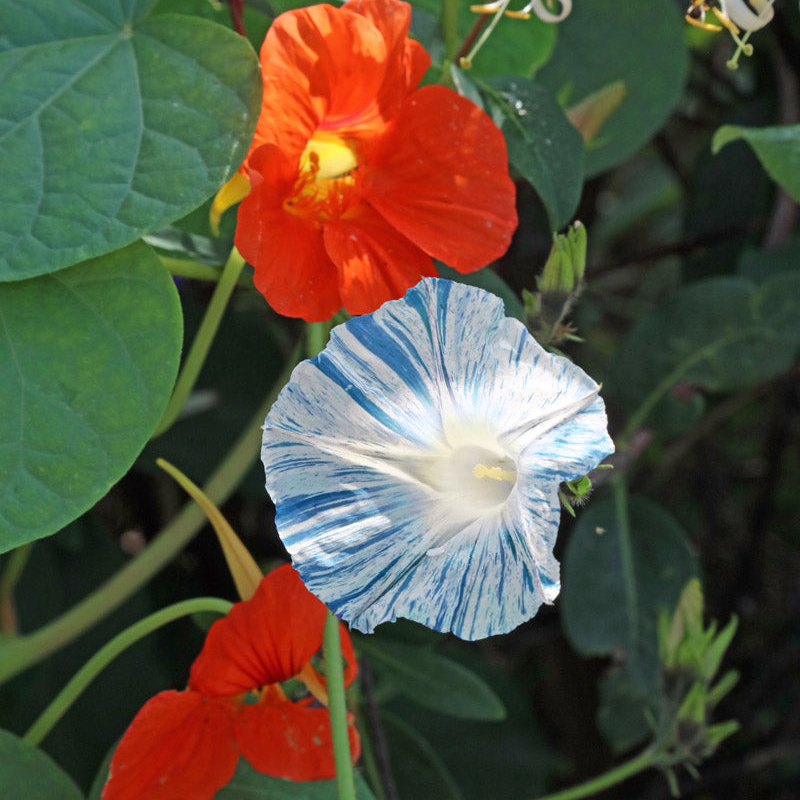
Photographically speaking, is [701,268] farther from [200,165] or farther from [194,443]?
[200,165]

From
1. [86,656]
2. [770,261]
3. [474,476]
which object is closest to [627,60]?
[770,261]

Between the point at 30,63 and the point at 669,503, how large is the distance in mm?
959

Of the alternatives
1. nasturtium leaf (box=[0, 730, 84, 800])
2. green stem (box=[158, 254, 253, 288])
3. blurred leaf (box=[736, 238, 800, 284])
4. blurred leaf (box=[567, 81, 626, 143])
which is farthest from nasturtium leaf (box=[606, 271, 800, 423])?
nasturtium leaf (box=[0, 730, 84, 800])

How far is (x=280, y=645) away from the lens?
1.41ft

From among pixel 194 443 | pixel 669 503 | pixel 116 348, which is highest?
pixel 116 348

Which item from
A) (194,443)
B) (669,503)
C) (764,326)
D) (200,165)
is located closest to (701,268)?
(764,326)

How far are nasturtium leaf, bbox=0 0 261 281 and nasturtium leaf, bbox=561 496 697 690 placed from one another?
1.59ft

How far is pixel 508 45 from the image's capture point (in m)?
0.66

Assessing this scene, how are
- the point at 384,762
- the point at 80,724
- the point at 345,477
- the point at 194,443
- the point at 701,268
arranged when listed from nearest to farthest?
the point at 345,477
the point at 384,762
the point at 80,724
the point at 194,443
the point at 701,268

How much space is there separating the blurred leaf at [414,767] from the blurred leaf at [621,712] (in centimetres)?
14

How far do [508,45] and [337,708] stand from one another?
459 millimetres

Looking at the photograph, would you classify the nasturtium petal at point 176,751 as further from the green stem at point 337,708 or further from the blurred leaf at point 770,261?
the blurred leaf at point 770,261

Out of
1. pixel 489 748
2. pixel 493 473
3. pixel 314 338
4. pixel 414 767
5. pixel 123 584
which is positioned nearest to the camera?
pixel 493 473

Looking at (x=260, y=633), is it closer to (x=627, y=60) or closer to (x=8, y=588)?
(x=8, y=588)
